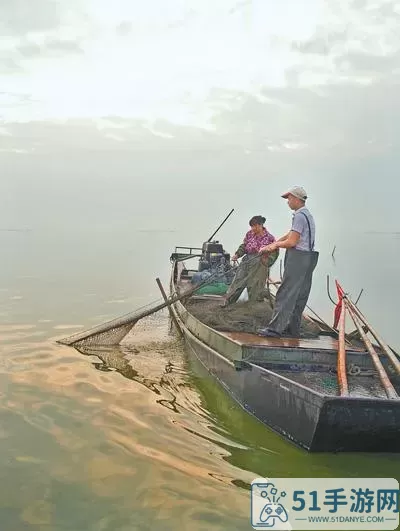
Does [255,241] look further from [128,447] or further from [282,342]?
[128,447]

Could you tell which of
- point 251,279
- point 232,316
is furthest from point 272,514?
point 251,279

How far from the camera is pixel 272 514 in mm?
4863

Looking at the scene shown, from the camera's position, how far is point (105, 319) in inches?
594

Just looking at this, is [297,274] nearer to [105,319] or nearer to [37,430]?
[37,430]

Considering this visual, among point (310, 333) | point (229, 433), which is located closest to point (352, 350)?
point (310, 333)

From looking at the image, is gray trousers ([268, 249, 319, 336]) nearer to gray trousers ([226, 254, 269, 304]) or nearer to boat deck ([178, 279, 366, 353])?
boat deck ([178, 279, 366, 353])

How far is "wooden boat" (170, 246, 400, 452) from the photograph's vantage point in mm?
5254

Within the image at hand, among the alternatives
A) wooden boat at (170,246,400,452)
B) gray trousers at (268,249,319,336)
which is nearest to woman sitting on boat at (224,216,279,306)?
wooden boat at (170,246,400,452)

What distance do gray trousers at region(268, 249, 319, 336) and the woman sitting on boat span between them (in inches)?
84.4

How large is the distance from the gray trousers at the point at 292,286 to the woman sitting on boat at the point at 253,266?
2.14m

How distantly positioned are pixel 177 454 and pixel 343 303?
426 cm

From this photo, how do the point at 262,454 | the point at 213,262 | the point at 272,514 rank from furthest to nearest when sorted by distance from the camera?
1. the point at 213,262
2. the point at 262,454
3. the point at 272,514

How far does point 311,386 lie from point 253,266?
3.90 m

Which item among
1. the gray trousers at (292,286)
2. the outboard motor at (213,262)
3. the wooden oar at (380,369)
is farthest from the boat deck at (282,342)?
the outboard motor at (213,262)
